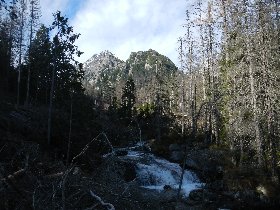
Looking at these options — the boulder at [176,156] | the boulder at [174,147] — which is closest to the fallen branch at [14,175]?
the boulder at [176,156]

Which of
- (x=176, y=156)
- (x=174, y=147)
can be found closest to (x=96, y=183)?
(x=176, y=156)

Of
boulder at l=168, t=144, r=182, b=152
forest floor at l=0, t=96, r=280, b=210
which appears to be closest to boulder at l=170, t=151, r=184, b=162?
boulder at l=168, t=144, r=182, b=152

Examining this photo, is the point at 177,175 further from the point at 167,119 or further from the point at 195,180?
the point at 167,119

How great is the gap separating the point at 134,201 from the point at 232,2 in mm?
21378

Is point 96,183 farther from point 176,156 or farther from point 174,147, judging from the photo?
point 174,147

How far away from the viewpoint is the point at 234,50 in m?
25.3

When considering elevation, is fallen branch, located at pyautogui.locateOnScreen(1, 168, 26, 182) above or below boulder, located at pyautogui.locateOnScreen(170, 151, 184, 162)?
above

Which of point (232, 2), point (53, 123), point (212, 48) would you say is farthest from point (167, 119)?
point (232, 2)

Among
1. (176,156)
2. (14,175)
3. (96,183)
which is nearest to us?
(14,175)

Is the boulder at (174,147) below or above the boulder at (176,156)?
above

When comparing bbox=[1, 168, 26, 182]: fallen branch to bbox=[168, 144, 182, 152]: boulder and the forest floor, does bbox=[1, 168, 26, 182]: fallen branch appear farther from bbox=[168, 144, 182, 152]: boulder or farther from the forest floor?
bbox=[168, 144, 182, 152]: boulder

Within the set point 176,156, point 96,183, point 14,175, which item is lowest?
point 176,156

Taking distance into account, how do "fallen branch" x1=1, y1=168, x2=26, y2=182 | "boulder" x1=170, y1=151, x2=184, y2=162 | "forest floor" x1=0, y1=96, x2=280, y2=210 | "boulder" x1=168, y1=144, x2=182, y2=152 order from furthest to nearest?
"boulder" x1=168, y1=144, x2=182, y2=152 → "boulder" x1=170, y1=151, x2=184, y2=162 → "forest floor" x1=0, y1=96, x2=280, y2=210 → "fallen branch" x1=1, y1=168, x2=26, y2=182

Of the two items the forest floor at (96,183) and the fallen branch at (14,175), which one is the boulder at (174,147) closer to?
the forest floor at (96,183)
